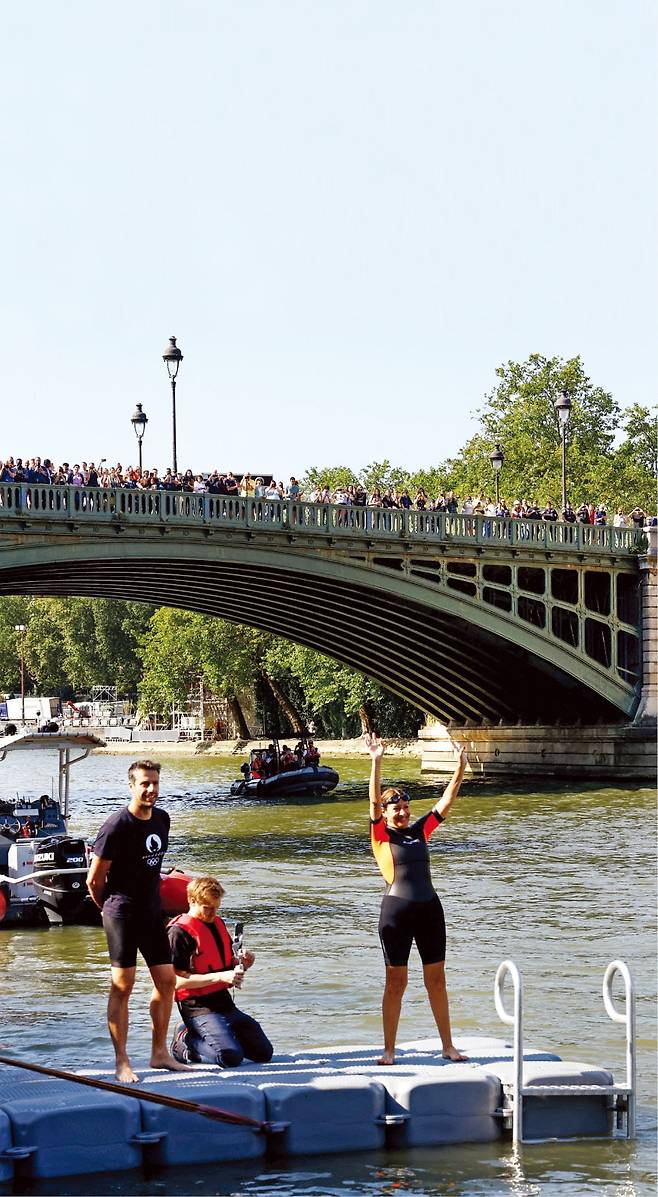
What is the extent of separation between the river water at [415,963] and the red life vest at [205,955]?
0.97 meters

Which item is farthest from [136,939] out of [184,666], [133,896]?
[184,666]

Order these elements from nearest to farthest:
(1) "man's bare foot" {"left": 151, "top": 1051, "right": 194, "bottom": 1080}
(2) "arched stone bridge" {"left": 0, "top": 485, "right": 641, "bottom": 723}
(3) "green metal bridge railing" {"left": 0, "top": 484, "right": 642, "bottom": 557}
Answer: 1. (1) "man's bare foot" {"left": 151, "top": 1051, "right": 194, "bottom": 1080}
2. (3) "green metal bridge railing" {"left": 0, "top": 484, "right": 642, "bottom": 557}
3. (2) "arched stone bridge" {"left": 0, "top": 485, "right": 641, "bottom": 723}

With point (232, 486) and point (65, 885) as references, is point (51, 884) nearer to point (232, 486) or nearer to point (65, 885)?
point (65, 885)

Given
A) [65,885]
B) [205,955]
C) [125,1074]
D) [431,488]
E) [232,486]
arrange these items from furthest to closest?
1. [431,488]
2. [232,486]
3. [65,885]
4. [205,955]
5. [125,1074]

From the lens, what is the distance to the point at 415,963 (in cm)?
2422

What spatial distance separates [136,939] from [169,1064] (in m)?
1.05

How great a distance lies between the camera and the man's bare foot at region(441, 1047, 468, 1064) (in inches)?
581

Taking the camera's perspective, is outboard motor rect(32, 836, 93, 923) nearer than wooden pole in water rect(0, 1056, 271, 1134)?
No

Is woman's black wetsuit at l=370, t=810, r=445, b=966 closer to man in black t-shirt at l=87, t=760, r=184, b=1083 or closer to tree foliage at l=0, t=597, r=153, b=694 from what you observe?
man in black t-shirt at l=87, t=760, r=184, b=1083

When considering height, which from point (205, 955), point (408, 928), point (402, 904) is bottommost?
point (205, 955)

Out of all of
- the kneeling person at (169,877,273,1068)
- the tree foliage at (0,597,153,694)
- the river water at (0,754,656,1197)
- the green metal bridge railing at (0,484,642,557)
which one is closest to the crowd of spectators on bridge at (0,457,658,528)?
the green metal bridge railing at (0,484,642,557)

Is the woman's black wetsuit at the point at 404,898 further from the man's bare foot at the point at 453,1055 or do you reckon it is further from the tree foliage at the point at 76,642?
Answer: the tree foliage at the point at 76,642

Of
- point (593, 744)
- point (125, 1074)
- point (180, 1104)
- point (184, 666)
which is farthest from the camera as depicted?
point (184, 666)

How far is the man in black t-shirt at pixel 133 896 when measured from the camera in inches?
543
